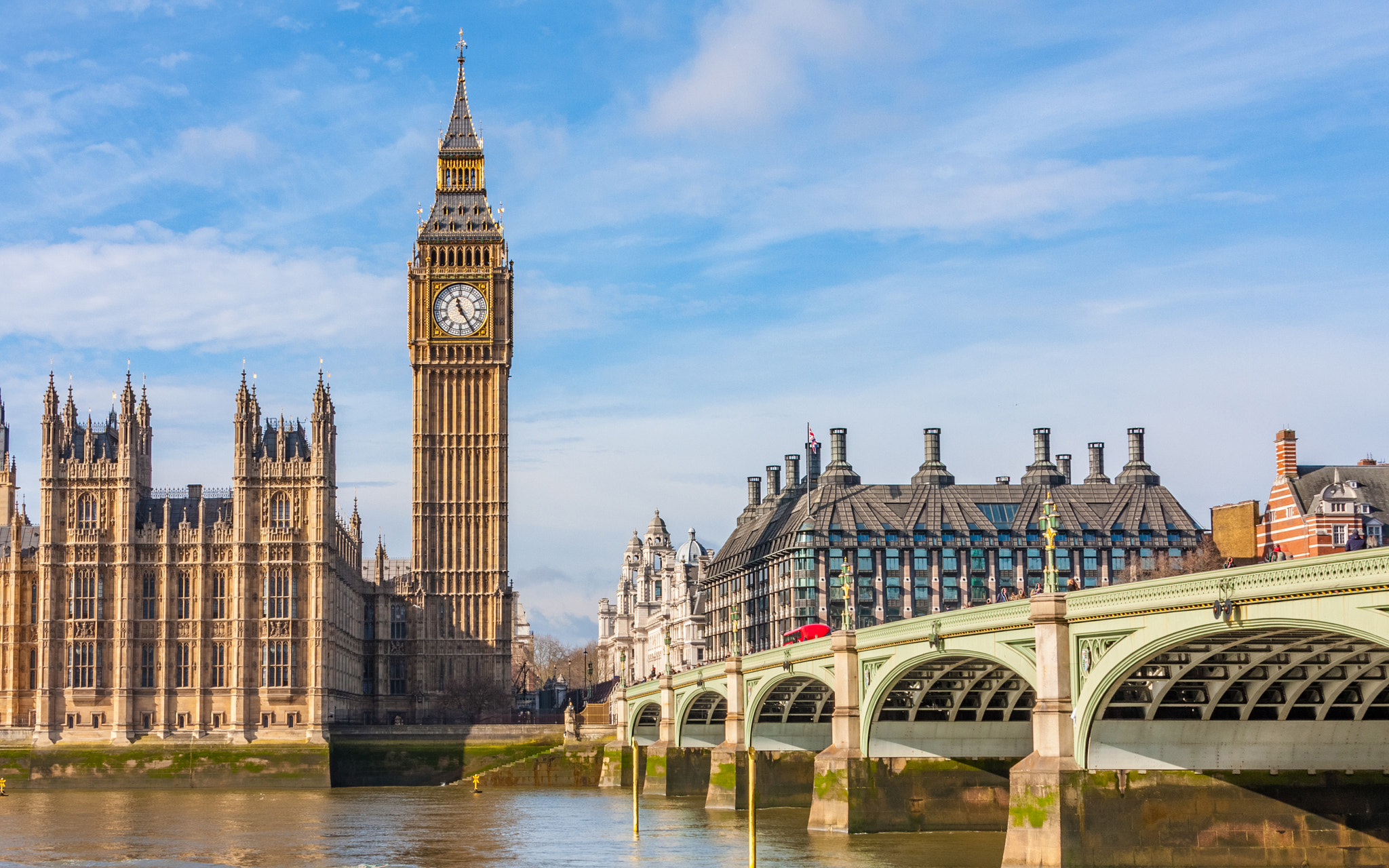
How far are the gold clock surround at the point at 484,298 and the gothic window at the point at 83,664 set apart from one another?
39263mm

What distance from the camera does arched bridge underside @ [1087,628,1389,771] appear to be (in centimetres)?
4784

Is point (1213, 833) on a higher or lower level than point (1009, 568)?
lower

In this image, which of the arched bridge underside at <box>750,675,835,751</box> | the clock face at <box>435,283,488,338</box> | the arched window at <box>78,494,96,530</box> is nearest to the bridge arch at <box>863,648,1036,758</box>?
the arched bridge underside at <box>750,675,835,751</box>

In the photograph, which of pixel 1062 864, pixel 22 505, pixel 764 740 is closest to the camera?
pixel 1062 864

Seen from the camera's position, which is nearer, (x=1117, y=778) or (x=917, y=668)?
(x=1117, y=778)

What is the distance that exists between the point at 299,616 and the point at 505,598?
82.5 feet

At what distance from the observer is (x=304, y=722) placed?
12325 centimetres

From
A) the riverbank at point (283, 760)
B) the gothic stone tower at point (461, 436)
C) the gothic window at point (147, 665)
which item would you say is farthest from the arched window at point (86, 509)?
the gothic stone tower at point (461, 436)

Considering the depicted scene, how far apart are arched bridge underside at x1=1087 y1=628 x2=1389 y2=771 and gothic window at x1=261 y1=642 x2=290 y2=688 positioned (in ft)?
275

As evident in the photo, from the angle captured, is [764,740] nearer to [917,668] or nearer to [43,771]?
[917,668]

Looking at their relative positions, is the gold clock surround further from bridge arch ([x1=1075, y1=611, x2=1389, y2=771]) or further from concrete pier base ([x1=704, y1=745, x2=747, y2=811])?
bridge arch ([x1=1075, y1=611, x2=1389, y2=771])

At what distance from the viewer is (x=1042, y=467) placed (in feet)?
521

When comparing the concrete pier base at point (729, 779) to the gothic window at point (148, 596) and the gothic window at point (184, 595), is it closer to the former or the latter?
the gothic window at point (184, 595)

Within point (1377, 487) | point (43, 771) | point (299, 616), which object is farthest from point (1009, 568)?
point (43, 771)
